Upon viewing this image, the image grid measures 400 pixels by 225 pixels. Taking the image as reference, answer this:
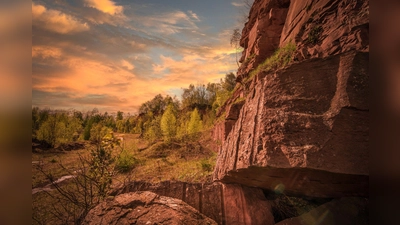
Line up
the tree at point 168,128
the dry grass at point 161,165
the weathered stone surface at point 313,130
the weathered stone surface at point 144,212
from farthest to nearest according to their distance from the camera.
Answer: the tree at point 168,128 < the dry grass at point 161,165 < the weathered stone surface at point 144,212 < the weathered stone surface at point 313,130

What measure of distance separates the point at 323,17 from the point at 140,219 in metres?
7.97

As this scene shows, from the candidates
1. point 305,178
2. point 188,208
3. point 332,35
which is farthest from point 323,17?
point 188,208

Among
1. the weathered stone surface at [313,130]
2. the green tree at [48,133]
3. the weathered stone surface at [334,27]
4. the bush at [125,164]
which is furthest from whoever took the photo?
the green tree at [48,133]

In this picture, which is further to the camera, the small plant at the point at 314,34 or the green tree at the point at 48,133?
the green tree at the point at 48,133

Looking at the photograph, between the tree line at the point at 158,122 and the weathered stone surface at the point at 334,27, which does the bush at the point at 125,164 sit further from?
the weathered stone surface at the point at 334,27

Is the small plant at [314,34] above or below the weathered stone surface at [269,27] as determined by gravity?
below

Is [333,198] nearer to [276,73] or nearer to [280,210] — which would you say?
[280,210]

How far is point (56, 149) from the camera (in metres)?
35.2

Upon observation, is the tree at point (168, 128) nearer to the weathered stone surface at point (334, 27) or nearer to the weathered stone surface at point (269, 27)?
the weathered stone surface at point (269, 27)

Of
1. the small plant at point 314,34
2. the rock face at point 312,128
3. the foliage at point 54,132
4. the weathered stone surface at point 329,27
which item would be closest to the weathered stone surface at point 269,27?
the weathered stone surface at point 329,27

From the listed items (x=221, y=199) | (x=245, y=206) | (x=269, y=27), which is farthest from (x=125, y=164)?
(x=269, y=27)

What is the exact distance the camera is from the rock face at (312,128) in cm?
342

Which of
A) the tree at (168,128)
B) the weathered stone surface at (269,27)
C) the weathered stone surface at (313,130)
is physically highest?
the weathered stone surface at (269,27)

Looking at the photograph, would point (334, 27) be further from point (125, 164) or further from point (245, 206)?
point (125, 164)
